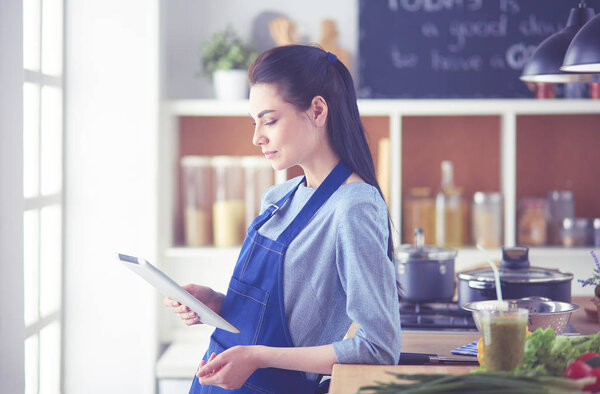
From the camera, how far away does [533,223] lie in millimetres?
3434

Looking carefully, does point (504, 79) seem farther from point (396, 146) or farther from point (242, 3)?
point (242, 3)

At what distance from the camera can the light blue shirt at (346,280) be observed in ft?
4.86

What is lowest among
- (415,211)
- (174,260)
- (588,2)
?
(174,260)

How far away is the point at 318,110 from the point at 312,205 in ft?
0.68

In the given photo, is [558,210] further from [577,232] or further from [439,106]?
[439,106]

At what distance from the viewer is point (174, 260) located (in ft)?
12.0

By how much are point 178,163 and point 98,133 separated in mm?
481

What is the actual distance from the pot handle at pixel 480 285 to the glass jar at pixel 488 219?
1.33m

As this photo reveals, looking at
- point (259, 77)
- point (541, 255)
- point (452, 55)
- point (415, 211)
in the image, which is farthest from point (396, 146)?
point (259, 77)

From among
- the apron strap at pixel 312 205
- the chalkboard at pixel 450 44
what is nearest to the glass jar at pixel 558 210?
the chalkboard at pixel 450 44

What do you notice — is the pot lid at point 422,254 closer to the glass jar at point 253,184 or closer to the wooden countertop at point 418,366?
the wooden countertop at point 418,366

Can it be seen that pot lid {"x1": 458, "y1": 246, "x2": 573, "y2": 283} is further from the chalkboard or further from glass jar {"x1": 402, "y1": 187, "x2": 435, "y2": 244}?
the chalkboard

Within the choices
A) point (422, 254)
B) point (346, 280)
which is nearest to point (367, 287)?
point (346, 280)

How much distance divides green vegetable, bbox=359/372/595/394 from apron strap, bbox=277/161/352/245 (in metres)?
0.55
